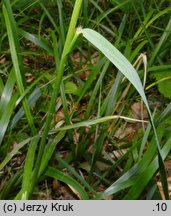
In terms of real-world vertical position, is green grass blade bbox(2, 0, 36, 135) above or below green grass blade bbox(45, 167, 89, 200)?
above

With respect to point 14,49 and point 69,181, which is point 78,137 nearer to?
point 69,181

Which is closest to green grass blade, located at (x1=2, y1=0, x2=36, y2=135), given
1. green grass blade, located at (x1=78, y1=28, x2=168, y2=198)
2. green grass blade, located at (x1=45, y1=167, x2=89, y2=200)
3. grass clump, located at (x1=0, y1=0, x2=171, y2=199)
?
grass clump, located at (x1=0, y1=0, x2=171, y2=199)

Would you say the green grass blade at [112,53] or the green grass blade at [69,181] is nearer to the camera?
the green grass blade at [112,53]

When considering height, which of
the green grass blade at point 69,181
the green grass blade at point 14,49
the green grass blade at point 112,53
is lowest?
the green grass blade at point 69,181

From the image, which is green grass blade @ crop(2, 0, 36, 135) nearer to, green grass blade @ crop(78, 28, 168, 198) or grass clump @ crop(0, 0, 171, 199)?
grass clump @ crop(0, 0, 171, 199)

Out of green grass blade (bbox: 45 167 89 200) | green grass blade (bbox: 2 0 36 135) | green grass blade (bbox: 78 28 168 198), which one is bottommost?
green grass blade (bbox: 45 167 89 200)

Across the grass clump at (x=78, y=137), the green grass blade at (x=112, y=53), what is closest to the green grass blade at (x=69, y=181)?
the grass clump at (x=78, y=137)

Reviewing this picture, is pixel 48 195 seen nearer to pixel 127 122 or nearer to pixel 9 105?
pixel 9 105

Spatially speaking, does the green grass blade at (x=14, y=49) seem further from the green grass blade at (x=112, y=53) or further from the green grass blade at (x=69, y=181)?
the green grass blade at (x=112, y=53)

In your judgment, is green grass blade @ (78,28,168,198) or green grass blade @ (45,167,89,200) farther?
green grass blade @ (45,167,89,200)

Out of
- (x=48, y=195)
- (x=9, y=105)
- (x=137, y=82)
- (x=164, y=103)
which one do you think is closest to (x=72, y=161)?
(x=48, y=195)

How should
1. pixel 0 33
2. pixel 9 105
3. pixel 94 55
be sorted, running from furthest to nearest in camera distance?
pixel 94 55, pixel 0 33, pixel 9 105
